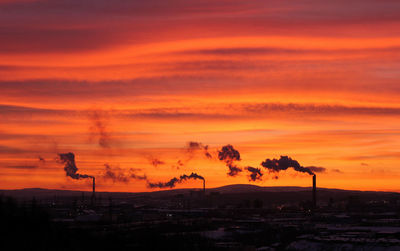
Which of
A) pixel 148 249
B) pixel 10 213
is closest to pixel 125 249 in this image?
pixel 148 249

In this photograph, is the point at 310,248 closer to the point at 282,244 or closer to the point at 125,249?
the point at 282,244

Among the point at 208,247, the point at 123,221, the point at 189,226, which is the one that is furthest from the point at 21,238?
the point at 123,221

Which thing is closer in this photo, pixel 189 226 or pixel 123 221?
pixel 189 226

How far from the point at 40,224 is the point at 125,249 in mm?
10690

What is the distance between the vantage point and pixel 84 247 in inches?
3236

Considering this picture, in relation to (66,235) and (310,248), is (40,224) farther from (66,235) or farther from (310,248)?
(310,248)

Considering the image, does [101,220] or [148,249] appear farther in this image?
[101,220]

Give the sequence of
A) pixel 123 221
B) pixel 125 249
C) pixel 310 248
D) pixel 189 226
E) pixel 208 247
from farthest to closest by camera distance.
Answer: pixel 123 221 < pixel 189 226 < pixel 310 248 < pixel 208 247 < pixel 125 249

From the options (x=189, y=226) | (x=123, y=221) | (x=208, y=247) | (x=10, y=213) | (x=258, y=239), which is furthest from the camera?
(x=123, y=221)

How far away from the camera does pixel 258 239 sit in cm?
14100

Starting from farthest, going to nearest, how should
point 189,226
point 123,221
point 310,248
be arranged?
point 123,221, point 189,226, point 310,248

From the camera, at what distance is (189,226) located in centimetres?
16462

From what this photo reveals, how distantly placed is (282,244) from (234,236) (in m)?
16.6

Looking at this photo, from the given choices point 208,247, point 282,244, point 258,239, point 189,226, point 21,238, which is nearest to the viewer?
point 21,238
